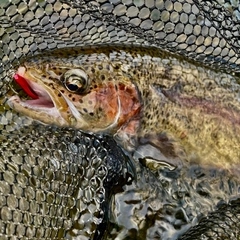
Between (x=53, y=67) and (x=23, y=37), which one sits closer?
(x=53, y=67)

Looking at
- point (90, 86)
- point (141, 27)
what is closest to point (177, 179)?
point (90, 86)

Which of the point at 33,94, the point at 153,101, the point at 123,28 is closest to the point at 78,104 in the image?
the point at 33,94

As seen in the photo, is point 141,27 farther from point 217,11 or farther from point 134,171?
point 134,171

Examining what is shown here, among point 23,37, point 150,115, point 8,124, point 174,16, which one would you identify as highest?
point 174,16

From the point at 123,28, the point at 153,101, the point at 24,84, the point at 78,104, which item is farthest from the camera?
the point at 123,28

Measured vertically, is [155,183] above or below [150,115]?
below

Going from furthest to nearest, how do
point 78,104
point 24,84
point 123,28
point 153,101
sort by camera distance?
point 123,28
point 153,101
point 78,104
point 24,84

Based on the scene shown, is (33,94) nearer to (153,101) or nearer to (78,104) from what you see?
(78,104)

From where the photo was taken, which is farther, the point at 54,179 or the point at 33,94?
the point at 33,94
